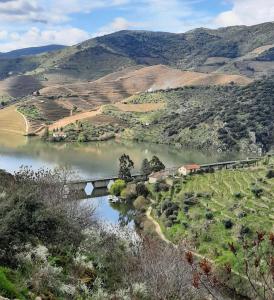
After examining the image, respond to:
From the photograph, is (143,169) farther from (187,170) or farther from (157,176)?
(157,176)

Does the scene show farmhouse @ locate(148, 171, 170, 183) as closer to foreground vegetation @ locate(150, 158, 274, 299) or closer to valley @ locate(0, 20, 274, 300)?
valley @ locate(0, 20, 274, 300)

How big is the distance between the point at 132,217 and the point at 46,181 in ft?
65.2

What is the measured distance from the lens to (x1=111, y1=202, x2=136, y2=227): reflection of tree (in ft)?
200

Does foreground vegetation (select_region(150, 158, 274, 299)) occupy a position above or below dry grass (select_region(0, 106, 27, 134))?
below

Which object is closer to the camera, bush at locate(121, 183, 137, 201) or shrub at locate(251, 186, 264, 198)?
shrub at locate(251, 186, 264, 198)

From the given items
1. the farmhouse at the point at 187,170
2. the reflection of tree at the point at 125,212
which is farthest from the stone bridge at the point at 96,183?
the reflection of tree at the point at 125,212

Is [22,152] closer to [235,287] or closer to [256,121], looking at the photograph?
[256,121]

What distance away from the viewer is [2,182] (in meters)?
32.3

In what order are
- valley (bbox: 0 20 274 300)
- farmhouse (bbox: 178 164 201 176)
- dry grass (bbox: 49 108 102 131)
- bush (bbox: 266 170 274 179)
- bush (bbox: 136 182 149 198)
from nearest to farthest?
valley (bbox: 0 20 274 300) → bush (bbox: 266 170 274 179) → bush (bbox: 136 182 149 198) → farmhouse (bbox: 178 164 201 176) → dry grass (bbox: 49 108 102 131)

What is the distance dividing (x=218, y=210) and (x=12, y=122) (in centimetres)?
12561

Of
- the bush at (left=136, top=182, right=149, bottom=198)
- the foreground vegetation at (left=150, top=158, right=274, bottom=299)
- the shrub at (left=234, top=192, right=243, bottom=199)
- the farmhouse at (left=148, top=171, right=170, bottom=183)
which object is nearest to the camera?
the foreground vegetation at (left=150, top=158, right=274, bottom=299)

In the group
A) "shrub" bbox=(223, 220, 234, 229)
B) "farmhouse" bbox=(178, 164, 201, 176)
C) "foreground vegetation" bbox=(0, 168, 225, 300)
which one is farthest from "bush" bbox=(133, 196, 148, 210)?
"foreground vegetation" bbox=(0, 168, 225, 300)

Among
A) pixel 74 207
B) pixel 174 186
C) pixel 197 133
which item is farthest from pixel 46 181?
pixel 197 133

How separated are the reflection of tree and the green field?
3246 mm
